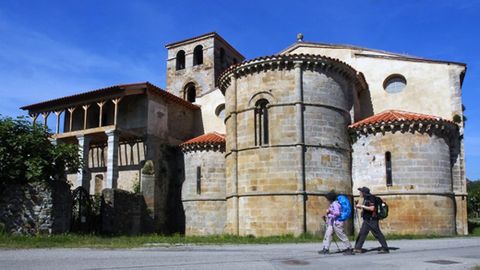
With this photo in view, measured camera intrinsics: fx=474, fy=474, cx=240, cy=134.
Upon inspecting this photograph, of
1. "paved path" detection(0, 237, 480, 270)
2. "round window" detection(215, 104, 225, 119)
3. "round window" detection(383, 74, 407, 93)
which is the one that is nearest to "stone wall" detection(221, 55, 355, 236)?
"round window" detection(383, 74, 407, 93)

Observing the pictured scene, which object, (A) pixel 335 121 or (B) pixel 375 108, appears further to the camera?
(B) pixel 375 108

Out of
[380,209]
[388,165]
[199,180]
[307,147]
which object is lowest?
[380,209]

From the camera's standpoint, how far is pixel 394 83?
2488 cm

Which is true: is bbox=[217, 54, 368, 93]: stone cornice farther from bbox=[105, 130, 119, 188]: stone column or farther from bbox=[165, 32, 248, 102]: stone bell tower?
bbox=[165, 32, 248, 102]: stone bell tower

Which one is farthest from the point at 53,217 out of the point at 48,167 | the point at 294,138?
the point at 294,138

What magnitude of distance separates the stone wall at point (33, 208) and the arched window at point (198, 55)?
20872 millimetres

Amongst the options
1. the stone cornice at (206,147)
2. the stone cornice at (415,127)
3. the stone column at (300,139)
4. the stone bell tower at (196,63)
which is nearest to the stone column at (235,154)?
the stone column at (300,139)

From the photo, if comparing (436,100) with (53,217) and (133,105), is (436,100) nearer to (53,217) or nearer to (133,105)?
(133,105)

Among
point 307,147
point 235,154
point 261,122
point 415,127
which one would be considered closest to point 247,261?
point 307,147

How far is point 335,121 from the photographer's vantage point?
2103cm

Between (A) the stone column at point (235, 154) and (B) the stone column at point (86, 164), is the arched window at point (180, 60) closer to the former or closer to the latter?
(B) the stone column at point (86, 164)

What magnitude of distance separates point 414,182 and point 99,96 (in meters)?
17.2

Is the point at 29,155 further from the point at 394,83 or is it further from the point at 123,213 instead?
the point at 394,83

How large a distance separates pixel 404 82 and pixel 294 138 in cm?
836
